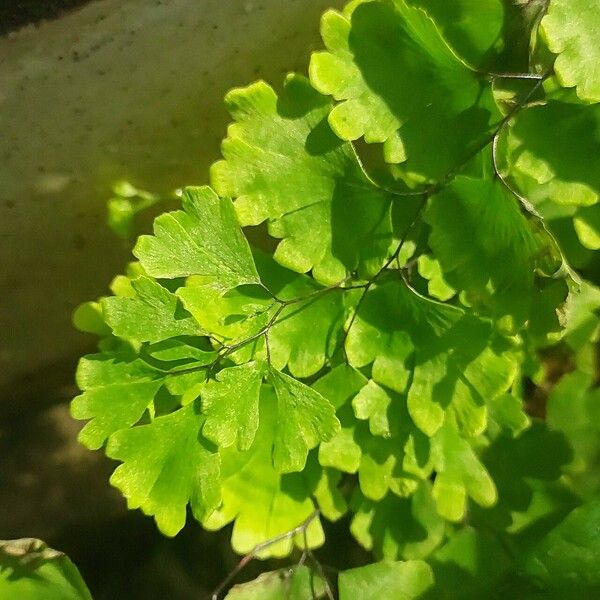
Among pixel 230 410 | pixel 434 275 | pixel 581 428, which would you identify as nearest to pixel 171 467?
pixel 230 410

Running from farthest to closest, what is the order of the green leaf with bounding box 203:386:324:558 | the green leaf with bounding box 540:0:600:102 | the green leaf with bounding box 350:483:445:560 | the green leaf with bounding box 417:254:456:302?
the green leaf with bounding box 350:483:445:560 < the green leaf with bounding box 203:386:324:558 < the green leaf with bounding box 417:254:456:302 < the green leaf with bounding box 540:0:600:102

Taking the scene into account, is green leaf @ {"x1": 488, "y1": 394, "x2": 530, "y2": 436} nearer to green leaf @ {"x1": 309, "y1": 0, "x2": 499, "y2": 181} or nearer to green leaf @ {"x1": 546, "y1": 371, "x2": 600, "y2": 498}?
green leaf @ {"x1": 546, "y1": 371, "x2": 600, "y2": 498}

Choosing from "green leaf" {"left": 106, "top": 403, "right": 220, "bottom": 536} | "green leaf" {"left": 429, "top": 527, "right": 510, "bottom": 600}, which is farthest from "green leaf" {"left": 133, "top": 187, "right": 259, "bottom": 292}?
"green leaf" {"left": 429, "top": 527, "right": 510, "bottom": 600}

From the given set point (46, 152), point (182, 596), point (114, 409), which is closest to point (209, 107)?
point (46, 152)

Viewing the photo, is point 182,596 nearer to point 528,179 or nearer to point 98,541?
point 98,541

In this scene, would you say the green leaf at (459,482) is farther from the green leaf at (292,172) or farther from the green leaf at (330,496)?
the green leaf at (292,172)

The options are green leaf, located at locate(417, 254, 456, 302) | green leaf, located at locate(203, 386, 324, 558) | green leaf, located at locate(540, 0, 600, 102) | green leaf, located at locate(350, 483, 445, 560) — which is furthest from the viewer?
green leaf, located at locate(350, 483, 445, 560)
